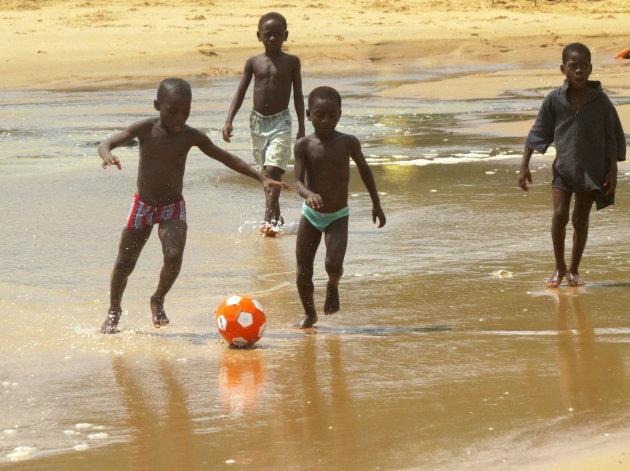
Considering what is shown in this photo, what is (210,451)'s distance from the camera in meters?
4.38

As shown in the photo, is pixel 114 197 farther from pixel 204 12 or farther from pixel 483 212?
pixel 204 12

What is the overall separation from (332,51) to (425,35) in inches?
144

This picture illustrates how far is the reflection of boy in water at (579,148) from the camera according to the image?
282 inches

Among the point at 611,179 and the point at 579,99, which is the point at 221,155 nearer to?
the point at 579,99

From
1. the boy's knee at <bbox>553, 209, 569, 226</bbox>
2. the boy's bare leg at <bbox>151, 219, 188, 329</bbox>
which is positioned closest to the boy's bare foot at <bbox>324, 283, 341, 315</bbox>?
the boy's bare leg at <bbox>151, 219, 188, 329</bbox>

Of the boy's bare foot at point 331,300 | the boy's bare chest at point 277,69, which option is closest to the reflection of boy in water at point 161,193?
the boy's bare foot at point 331,300

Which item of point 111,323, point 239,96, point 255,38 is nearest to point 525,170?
point 111,323

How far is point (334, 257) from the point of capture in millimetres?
6375

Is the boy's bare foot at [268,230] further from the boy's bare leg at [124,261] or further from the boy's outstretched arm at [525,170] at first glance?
the boy's bare leg at [124,261]

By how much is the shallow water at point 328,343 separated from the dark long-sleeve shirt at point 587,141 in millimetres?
625

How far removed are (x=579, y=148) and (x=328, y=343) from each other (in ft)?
7.32

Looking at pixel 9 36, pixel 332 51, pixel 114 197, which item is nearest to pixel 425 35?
pixel 332 51

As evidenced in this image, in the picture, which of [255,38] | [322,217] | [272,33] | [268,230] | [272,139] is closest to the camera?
[322,217]

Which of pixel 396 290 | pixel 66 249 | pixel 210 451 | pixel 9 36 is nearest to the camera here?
pixel 210 451
